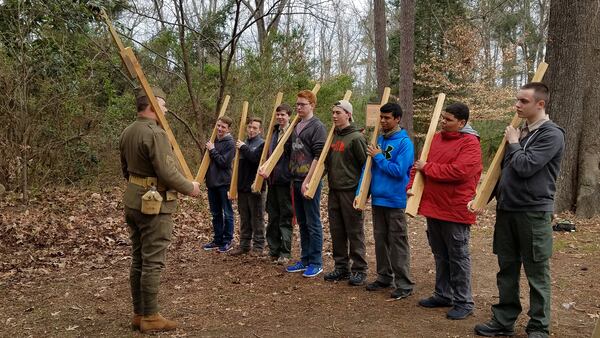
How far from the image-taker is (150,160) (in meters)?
4.41

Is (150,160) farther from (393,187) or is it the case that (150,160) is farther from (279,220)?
(279,220)

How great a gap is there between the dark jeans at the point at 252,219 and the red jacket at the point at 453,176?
117 inches

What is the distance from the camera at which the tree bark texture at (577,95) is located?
29.9ft

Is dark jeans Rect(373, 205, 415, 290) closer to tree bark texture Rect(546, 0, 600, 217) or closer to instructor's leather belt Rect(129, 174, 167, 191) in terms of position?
instructor's leather belt Rect(129, 174, 167, 191)

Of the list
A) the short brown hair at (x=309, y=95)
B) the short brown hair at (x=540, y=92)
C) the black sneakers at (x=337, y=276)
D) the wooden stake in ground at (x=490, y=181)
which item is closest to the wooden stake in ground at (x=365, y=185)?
the black sneakers at (x=337, y=276)

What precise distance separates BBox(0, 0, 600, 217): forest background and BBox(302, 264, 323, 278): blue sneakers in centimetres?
311

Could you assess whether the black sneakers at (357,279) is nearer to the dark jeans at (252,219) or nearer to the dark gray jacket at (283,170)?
the dark gray jacket at (283,170)

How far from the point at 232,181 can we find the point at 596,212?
22.4 feet

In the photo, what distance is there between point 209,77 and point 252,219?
32.2ft

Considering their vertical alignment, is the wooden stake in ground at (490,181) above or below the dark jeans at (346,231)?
above

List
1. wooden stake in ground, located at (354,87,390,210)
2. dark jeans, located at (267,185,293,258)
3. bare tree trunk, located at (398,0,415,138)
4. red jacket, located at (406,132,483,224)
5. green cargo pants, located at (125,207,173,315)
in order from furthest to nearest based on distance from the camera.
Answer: bare tree trunk, located at (398,0,415,138)
dark jeans, located at (267,185,293,258)
wooden stake in ground, located at (354,87,390,210)
red jacket, located at (406,132,483,224)
green cargo pants, located at (125,207,173,315)

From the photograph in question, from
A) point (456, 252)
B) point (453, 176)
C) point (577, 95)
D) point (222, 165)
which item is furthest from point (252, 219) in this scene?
point (577, 95)

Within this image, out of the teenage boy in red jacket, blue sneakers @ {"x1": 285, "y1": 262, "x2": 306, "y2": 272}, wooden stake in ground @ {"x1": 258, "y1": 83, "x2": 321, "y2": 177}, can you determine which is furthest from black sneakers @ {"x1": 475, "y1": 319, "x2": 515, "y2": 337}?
wooden stake in ground @ {"x1": 258, "y1": 83, "x2": 321, "y2": 177}

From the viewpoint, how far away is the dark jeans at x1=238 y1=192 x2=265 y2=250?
7.24 m
